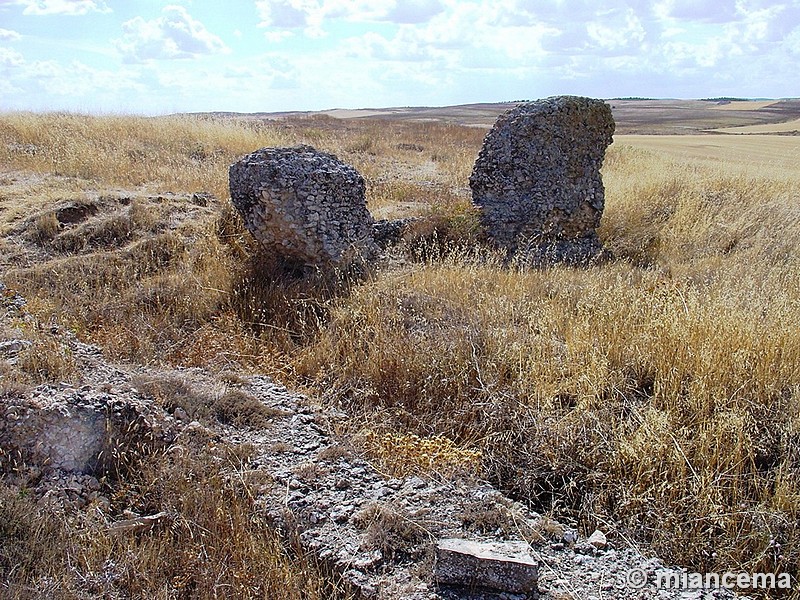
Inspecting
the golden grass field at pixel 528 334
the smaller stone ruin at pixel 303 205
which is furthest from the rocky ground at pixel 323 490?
the smaller stone ruin at pixel 303 205

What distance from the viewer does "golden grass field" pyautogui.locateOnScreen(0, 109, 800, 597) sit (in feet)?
11.4

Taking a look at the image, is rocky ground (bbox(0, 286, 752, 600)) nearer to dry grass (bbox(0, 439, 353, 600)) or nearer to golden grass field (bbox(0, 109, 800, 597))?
dry grass (bbox(0, 439, 353, 600))

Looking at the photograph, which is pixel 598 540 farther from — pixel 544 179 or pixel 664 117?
pixel 664 117

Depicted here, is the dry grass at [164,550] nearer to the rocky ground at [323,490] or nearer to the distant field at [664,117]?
the rocky ground at [323,490]

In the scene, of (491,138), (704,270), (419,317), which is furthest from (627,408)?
(491,138)

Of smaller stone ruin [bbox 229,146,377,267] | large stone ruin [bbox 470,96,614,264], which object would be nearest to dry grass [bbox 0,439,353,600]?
smaller stone ruin [bbox 229,146,377,267]

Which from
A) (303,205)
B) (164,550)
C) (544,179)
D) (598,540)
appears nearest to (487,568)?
(598,540)

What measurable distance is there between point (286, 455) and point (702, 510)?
2328 millimetres

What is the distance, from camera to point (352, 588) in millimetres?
2920

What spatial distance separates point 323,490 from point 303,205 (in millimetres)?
3843

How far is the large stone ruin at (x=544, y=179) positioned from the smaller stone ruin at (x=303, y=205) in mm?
2051

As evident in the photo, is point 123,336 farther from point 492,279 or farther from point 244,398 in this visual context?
point 492,279

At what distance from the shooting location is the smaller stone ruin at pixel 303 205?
6688mm

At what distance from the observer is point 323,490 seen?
352 cm
